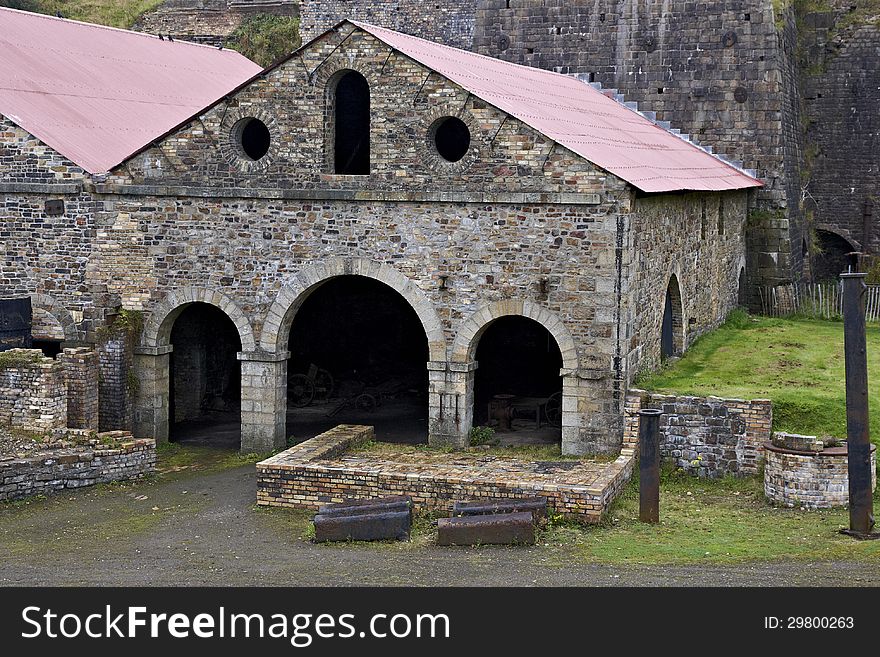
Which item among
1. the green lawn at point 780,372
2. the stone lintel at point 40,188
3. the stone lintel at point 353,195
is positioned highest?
the stone lintel at point 40,188

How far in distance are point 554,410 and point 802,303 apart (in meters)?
11.2

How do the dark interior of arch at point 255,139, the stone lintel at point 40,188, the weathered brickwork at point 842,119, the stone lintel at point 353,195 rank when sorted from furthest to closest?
the weathered brickwork at point 842,119, the stone lintel at point 40,188, the dark interior of arch at point 255,139, the stone lintel at point 353,195

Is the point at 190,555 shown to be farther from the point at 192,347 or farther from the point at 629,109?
the point at 629,109

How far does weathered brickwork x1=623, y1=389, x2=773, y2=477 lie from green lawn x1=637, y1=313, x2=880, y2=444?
473 millimetres

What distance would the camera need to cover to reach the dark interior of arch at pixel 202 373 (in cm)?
2447

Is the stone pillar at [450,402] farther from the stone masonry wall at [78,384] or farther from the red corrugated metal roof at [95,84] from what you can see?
the red corrugated metal roof at [95,84]

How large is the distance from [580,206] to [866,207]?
16780 mm

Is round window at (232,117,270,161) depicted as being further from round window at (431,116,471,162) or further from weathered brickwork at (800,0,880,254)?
weathered brickwork at (800,0,880,254)

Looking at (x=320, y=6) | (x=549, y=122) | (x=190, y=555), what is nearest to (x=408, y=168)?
(x=549, y=122)

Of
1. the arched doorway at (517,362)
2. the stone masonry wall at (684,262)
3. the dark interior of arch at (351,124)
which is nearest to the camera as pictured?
the stone masonry wall at (684,262)

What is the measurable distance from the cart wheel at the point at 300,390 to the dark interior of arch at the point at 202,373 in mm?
1059

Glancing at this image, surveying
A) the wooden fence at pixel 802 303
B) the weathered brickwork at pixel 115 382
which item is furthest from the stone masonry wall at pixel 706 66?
the weathered brickwork at pixel 115 382

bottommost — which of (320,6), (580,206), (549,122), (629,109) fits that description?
(580,206)

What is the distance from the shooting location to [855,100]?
33.7 m
